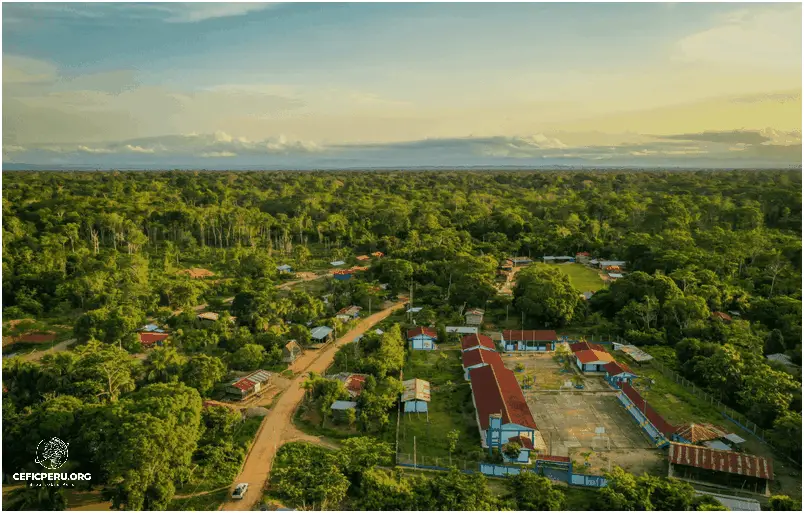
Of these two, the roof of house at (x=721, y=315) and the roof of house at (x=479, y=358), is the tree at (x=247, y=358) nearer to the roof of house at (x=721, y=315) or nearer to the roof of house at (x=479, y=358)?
the roof of house at (x=479, y=358)

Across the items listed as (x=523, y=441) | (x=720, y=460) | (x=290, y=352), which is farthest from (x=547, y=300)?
(x=290, y=352)

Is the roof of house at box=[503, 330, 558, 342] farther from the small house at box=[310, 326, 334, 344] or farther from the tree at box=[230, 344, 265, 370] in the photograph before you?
the tree at box=[230, 344, 265, 370]

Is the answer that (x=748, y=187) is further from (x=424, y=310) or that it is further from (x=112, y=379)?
(x=112, y=379)

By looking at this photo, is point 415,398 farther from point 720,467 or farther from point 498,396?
point 720,467

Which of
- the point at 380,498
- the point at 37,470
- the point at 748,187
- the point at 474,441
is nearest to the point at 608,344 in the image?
the point at 474,441

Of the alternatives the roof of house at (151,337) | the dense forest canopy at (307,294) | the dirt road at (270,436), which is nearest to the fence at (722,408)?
the dense forest canopy at (307,294)
